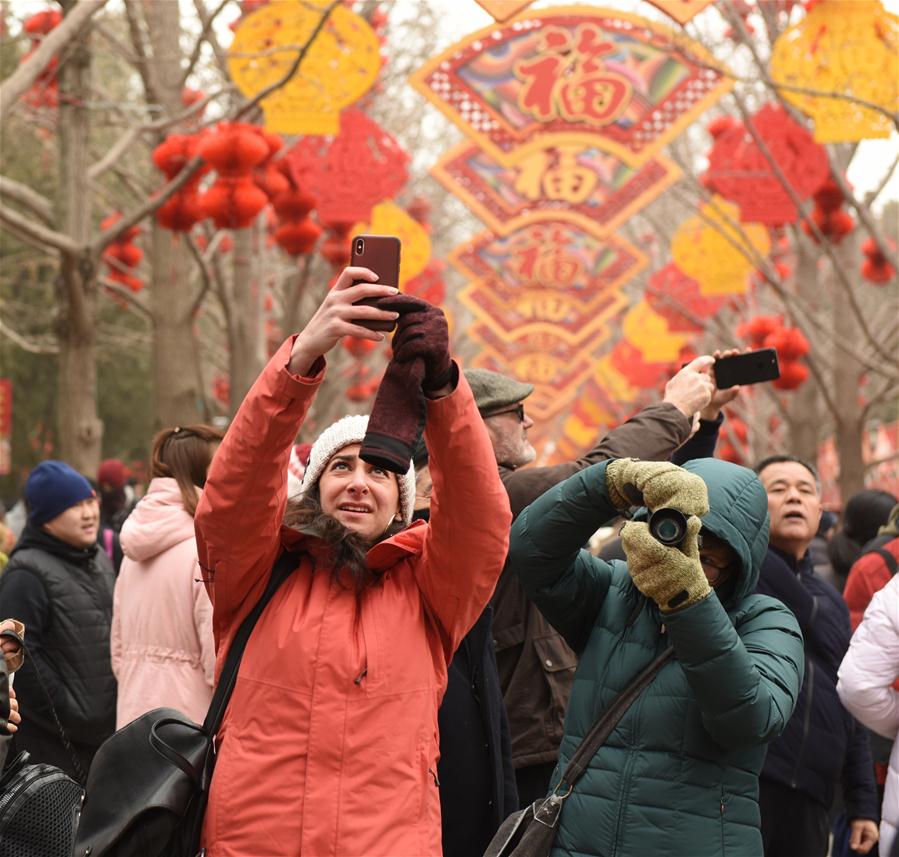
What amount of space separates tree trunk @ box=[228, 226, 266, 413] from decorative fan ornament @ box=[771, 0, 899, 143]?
5187 millimetres

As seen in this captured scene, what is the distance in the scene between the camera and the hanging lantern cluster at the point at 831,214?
1171 cm

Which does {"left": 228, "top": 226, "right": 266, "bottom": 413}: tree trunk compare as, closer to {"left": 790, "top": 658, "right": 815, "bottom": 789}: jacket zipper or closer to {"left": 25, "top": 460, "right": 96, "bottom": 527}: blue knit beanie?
{"left": 25, "top": 460, "right": 96, "bottom": 527}: blue knit beanie

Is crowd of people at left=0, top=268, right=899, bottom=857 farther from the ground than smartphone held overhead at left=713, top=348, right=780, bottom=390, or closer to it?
closer to it

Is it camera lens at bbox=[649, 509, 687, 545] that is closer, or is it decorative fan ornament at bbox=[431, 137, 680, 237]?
camera lens at bbox=[649, 509, 687, 545]

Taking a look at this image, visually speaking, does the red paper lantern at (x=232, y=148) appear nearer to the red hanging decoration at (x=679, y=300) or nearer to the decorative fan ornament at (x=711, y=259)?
the decorative fan ornament at (x=711, y=259)

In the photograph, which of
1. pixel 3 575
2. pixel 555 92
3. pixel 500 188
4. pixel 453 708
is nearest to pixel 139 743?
pixel 453 708

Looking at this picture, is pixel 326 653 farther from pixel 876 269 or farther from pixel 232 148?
pixel 876 269

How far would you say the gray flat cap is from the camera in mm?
4340

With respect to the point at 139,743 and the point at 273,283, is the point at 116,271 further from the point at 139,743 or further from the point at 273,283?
the point at 139,743

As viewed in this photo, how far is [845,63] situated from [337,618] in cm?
653

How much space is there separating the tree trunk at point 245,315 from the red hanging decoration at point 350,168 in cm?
85

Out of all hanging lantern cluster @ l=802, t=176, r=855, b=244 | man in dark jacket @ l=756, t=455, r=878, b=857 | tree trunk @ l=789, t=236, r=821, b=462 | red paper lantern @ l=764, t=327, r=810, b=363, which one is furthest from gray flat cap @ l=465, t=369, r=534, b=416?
tree trunk @ l=789, t=236, r=821, b=462

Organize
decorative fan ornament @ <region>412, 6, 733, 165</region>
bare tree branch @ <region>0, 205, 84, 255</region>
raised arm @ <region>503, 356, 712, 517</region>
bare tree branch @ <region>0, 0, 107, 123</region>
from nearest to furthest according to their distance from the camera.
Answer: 1. raised arm @ <region>503, 356, 712, 517</region>
2. bare tree branch @ <region>0, 0, 107, 123</region>
3. bare tree branch @ <region>0, 205, 84, 255</region>
4. decorative fan ornament @ <region>412, 6, 733, 165</region>

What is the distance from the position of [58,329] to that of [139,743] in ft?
21.6
